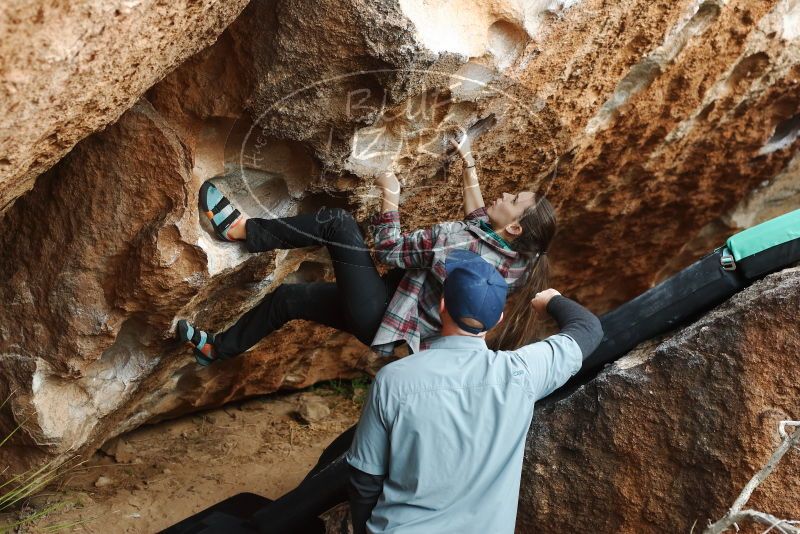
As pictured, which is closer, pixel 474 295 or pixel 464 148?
pixel 474 295

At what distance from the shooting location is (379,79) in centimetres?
307

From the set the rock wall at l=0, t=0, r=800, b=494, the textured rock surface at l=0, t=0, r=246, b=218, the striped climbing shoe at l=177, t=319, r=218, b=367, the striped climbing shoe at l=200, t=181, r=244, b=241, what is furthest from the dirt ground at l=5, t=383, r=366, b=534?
the textured rock surface at l=0, t=0, r=246, b=218

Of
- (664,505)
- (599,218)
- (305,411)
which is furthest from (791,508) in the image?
(305,411)

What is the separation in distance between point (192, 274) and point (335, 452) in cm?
103

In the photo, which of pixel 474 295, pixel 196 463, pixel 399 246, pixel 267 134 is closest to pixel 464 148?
pixel 399 246

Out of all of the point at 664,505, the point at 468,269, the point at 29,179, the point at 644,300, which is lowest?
the point at 664,505

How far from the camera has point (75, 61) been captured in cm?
228

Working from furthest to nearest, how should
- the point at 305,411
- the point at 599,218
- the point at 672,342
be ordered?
the point at 305,411, the point at 599,218, the point at 672,342

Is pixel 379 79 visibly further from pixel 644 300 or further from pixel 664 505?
pixel 664 505

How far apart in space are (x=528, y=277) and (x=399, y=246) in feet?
1.69

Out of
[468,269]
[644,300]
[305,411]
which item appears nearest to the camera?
[468,269]

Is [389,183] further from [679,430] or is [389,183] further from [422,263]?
[679,430]

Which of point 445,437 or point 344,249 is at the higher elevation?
point 344,249

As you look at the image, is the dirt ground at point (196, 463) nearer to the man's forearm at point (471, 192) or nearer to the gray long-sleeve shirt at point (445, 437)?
the gray long-sleeve shirt at point (445, 437)
